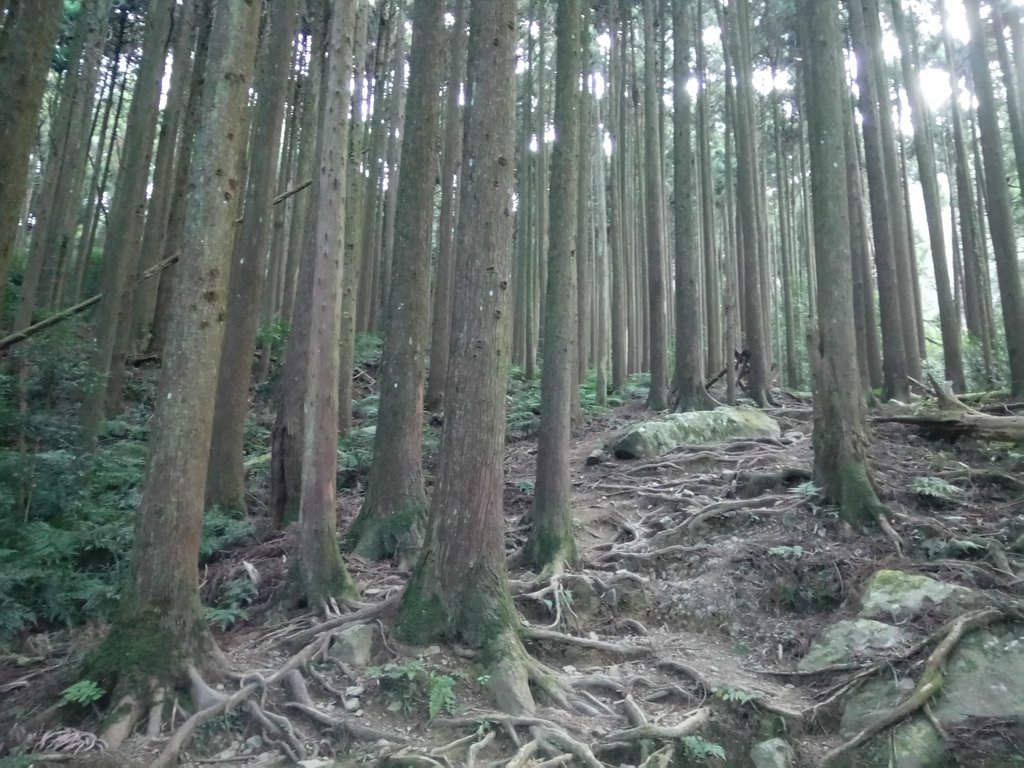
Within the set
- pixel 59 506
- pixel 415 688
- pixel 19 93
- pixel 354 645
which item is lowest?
pixel 415 688

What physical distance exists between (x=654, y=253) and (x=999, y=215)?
670 cm

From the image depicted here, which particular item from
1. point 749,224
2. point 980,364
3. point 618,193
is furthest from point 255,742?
point 618,193

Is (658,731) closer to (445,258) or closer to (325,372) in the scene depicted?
(325,372)

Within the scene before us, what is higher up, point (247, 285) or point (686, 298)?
point (686, 298)

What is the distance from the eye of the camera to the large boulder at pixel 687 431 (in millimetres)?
11367

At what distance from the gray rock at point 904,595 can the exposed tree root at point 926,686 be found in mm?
322

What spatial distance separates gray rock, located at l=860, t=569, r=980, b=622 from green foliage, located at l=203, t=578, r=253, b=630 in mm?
5778

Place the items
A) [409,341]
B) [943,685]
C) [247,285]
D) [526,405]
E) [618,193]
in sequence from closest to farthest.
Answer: [943,685] → [409,341] → [247,285] → [526,405] → [618,193]

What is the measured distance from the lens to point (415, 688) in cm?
508

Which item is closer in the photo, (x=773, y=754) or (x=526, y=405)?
(x=773, y=754)

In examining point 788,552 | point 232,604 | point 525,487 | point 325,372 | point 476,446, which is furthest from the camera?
point 525,487

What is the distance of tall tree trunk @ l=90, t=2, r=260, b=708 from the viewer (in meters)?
4.72

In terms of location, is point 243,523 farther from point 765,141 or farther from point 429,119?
point 765,141

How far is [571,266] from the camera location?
793cm
